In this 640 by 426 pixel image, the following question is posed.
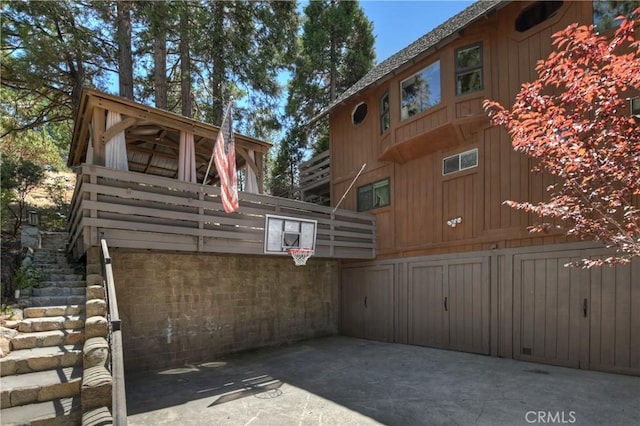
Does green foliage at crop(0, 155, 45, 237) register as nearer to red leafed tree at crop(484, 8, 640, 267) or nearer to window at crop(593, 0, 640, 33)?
red leafed tree at crop(484, 8, 640, 267)

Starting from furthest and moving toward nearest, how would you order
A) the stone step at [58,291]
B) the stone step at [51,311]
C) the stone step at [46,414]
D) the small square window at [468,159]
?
the small square window at [468,159] → the stone step at [58,291] → the stone step at [51,311] → the stone step at [46,414]

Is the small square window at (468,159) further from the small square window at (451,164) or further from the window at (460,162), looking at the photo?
the small square window at (451,164)

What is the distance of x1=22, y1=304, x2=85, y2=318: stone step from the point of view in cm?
455

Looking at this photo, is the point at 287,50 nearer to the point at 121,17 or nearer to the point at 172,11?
the point at 172,11

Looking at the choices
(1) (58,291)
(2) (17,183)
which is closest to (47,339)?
(1) (58,291)

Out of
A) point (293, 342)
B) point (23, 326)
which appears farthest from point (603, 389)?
point (23, 326)

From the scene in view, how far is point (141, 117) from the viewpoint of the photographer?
22.7ft

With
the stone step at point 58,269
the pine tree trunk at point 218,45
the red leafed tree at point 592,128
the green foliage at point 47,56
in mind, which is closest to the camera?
the red leafed tree at point 592,128

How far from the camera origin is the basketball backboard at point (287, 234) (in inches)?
306

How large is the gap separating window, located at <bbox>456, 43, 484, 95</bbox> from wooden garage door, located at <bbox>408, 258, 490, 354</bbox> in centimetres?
373

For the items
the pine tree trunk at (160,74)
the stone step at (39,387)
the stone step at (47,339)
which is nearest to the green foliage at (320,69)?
the pine tree trunk at (160,74)

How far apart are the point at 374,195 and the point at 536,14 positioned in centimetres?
545

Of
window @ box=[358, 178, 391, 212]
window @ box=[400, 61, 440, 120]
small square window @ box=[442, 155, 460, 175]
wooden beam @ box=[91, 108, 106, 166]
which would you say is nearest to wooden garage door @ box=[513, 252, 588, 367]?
small square window @ box=[442, 155, 460, 175]

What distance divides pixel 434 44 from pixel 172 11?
6893 mm
